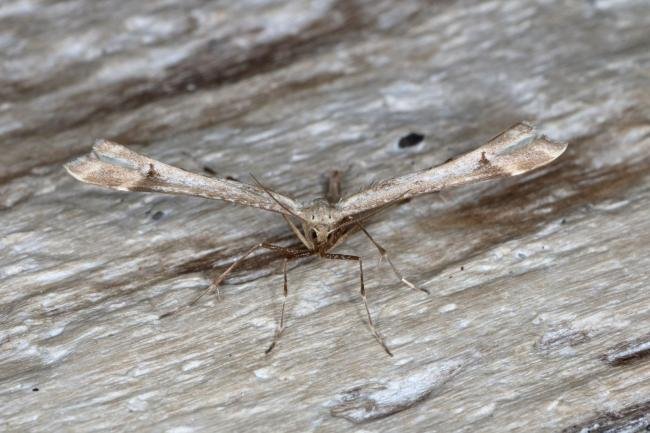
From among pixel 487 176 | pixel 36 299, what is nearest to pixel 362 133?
pixel 487 176

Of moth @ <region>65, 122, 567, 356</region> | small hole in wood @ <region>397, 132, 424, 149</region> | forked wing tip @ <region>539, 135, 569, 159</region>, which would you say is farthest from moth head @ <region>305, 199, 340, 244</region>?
forked wing tip @ <region>539, 135, 569, 159</region>

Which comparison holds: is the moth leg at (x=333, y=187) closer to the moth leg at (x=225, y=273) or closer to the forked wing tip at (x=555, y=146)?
the moth leg at (x=225, y=273)

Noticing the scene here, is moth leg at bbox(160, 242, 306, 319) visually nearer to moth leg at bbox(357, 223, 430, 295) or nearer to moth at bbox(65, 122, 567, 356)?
moth at bbox(65, 122, 567, 356)

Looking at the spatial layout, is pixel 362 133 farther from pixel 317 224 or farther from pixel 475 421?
pixel 475 421

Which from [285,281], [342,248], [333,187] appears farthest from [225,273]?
[333,187]

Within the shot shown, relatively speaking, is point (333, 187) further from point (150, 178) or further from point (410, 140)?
point (150, 178)

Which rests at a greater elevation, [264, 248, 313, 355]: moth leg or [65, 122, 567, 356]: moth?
[65, 122, 567, 356]: moth
